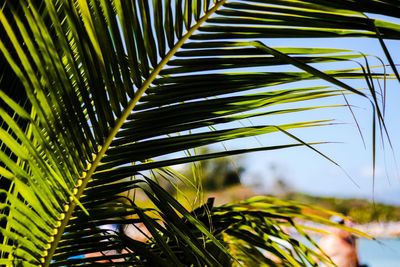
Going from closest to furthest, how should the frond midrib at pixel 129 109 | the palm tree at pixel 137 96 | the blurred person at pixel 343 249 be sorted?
the palm tree at pixel 137 96 → the frond midrib at pixel 129 109 → the blurred person at pixel 343 249

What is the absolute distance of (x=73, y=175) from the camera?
93 centimetres

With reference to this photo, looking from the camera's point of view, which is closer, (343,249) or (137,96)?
(137,96)

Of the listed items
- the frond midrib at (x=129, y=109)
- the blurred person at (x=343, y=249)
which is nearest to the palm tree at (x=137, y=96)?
the frond midrib at (x=129, y=109)

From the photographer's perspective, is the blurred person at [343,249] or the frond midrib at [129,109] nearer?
the frond midrib at [129,109]

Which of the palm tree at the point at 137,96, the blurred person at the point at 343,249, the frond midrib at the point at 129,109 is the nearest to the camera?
the palm tree at the point at 137,96

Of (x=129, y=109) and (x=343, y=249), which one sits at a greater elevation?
(x=129, y=109)

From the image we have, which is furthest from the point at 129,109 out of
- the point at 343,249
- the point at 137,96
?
the point at 343,249

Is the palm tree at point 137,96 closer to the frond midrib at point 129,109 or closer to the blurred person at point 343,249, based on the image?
the frond midrib at point 129,109

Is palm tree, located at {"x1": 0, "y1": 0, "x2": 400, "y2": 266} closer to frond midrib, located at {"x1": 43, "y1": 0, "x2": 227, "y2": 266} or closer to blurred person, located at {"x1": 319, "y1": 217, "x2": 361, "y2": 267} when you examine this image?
frond midrib, located at {"x1": 43, "y1": 0, "x2": 227, "y2": 266}

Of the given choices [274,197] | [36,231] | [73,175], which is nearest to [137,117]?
[73,175]

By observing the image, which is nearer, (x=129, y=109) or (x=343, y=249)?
(x=129, y=109)

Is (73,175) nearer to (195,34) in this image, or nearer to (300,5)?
(195,34)

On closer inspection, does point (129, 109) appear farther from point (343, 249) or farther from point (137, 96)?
point (343, 249)

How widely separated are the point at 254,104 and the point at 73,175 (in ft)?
1.05
